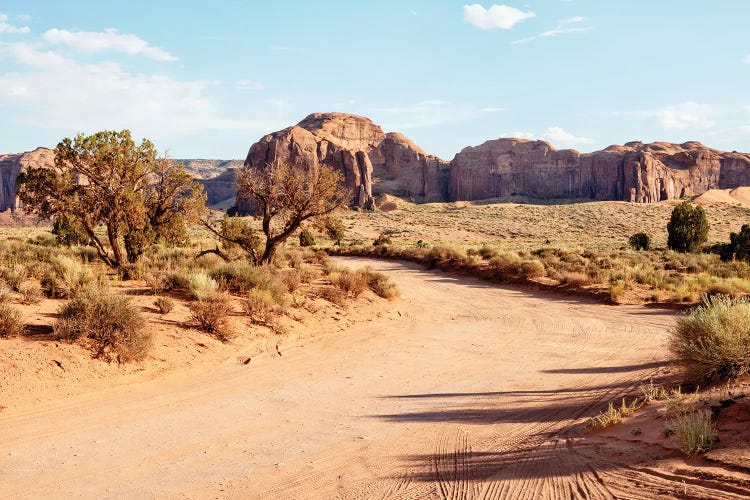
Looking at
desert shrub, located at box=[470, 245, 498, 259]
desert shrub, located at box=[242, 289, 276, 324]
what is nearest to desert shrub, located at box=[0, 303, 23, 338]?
desert shrub, located at box=[242, 289, 276, 324]

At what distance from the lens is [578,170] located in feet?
395

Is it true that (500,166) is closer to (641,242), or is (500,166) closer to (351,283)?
(641,242)

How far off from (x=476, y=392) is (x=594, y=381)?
6.80 ft

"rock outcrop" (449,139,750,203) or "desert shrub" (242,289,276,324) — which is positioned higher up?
"rock outcrop" (449,139,750,203)

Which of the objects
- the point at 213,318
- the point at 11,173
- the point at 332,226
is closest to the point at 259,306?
the point at 213,318

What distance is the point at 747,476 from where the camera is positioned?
4055 mm

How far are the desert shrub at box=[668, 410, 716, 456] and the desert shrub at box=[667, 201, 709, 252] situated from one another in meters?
34.7

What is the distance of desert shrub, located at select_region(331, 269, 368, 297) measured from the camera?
16.3 meters

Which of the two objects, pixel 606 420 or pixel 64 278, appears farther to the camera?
pixel 64 278

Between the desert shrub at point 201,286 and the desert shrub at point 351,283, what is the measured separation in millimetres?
4638

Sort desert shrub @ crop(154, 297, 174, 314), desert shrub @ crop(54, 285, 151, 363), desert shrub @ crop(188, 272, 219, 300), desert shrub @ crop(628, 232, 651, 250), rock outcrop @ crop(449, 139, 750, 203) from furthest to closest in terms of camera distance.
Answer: rock outcrop @ crop(449, 139, 750, 203)
desert shrub @ crop(628, 232, 651, 250)
desert shrub @ crop(188, 272, 219, 300)
desert shrub @ crop(154, 297, 174, 314)
desert shrub @ crop(54, 285, 151, 363)

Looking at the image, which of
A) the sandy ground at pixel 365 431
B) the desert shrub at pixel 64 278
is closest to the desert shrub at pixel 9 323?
the sandy ground at pixel 365 431

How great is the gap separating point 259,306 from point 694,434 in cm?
966

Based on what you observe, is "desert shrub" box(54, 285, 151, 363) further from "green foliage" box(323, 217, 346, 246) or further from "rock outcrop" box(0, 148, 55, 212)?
"rock outcrop" box(0, 148, 55, 212)
